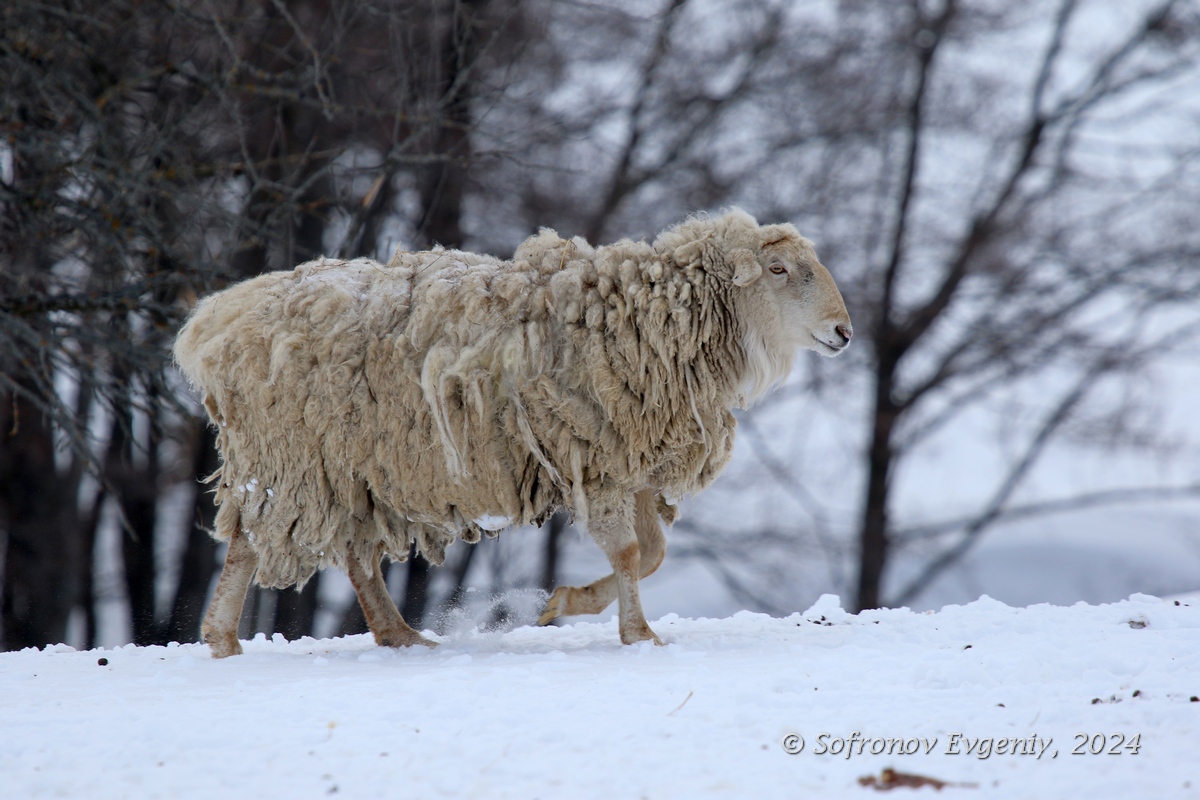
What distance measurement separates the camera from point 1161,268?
1423cm

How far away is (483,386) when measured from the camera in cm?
534

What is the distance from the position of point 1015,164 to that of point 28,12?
474 inches

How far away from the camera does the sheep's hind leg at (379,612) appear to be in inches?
236

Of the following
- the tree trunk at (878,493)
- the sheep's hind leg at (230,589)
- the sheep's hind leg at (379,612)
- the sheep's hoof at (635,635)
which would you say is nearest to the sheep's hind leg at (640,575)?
the sheep's hoof at (635,635)

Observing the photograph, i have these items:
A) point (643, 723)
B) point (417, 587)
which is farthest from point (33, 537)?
point (643, 723)

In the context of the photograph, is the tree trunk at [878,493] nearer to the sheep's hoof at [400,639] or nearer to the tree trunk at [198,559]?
the tree trunk at [198,559]

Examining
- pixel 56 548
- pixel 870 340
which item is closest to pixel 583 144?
pixel 870 340

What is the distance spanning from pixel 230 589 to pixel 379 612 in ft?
2.72

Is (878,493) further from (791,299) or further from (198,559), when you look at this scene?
(791,299)

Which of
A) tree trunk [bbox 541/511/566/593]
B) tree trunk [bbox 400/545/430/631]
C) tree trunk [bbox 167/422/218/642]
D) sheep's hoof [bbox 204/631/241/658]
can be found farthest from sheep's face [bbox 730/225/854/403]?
tree trunk [bbox 541/511/566/593]

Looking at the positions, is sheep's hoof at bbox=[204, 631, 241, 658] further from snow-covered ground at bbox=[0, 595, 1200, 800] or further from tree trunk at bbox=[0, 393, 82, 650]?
tree trunk at bbox=[0, 393, 82, 650]

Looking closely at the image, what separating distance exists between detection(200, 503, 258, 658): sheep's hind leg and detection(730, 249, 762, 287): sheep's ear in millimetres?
2891

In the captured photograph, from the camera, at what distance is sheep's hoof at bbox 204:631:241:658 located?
552 centimetres

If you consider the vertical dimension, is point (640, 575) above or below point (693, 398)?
below
